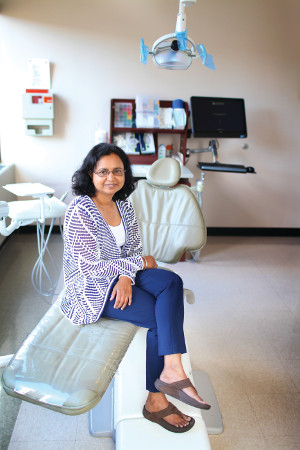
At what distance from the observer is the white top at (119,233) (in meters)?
1.57

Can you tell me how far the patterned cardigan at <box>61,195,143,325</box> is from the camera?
135cm

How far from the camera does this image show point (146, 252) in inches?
77.0

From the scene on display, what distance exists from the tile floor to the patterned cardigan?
0.59m

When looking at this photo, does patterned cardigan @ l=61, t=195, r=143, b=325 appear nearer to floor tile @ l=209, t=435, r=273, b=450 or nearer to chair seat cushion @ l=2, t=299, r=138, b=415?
chair seat cushion @ l=2, t=299, r=138, b=415

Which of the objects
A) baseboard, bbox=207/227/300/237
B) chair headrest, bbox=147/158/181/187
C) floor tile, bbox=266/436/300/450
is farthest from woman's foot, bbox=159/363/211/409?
baseboard, bbox=207/227/300/237

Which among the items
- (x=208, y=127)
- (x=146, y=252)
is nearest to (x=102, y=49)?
(x=208, y=127)

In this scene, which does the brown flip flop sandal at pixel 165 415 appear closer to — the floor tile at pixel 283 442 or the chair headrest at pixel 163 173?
the floor tile at pixel 283 442

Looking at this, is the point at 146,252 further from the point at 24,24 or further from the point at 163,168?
the point at 24,24

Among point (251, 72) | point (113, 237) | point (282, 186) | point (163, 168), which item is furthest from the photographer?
point (282, 186)

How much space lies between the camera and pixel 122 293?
1.35 metres

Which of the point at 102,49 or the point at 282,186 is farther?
the point at 282,186

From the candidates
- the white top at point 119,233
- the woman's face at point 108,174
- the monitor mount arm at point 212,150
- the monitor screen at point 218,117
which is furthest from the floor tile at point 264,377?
the monitor screen at point 218,117

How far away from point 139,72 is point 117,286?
246 cm

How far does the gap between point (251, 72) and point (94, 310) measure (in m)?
2.91
